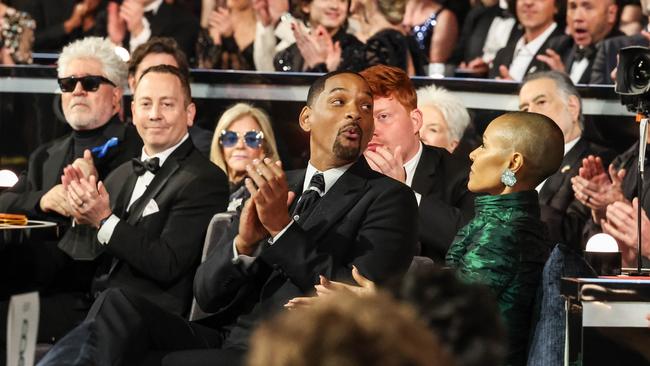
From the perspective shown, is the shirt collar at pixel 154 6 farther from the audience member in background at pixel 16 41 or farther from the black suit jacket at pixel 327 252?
the black suit jacket at pixel 327 252

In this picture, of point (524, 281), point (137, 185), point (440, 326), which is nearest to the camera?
point (440, 326)

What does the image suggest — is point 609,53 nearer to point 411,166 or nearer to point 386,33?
point 386,33

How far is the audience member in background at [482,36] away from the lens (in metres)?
7.09

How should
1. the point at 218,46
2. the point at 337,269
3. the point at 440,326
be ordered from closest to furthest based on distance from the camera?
the point at 440,326 < the point at 337,269 < the point at 218,46

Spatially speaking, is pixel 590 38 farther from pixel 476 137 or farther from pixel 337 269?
pixel 337 269

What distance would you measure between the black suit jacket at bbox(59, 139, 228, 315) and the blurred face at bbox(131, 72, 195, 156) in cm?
8

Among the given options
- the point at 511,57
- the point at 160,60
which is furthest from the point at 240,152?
the point at 511,57

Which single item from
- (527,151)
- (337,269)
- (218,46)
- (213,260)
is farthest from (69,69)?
(527,151)

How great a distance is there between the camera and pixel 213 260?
14.0 ft

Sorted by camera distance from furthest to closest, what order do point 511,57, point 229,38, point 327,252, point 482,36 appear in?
point 229,38, point 482,36, point 511,57, point 327,252

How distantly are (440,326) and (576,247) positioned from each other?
14.1 feet

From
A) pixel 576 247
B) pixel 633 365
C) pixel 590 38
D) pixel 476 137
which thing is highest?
pixel 590 38

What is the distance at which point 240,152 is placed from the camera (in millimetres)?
6223

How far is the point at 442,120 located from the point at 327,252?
2.10 m
